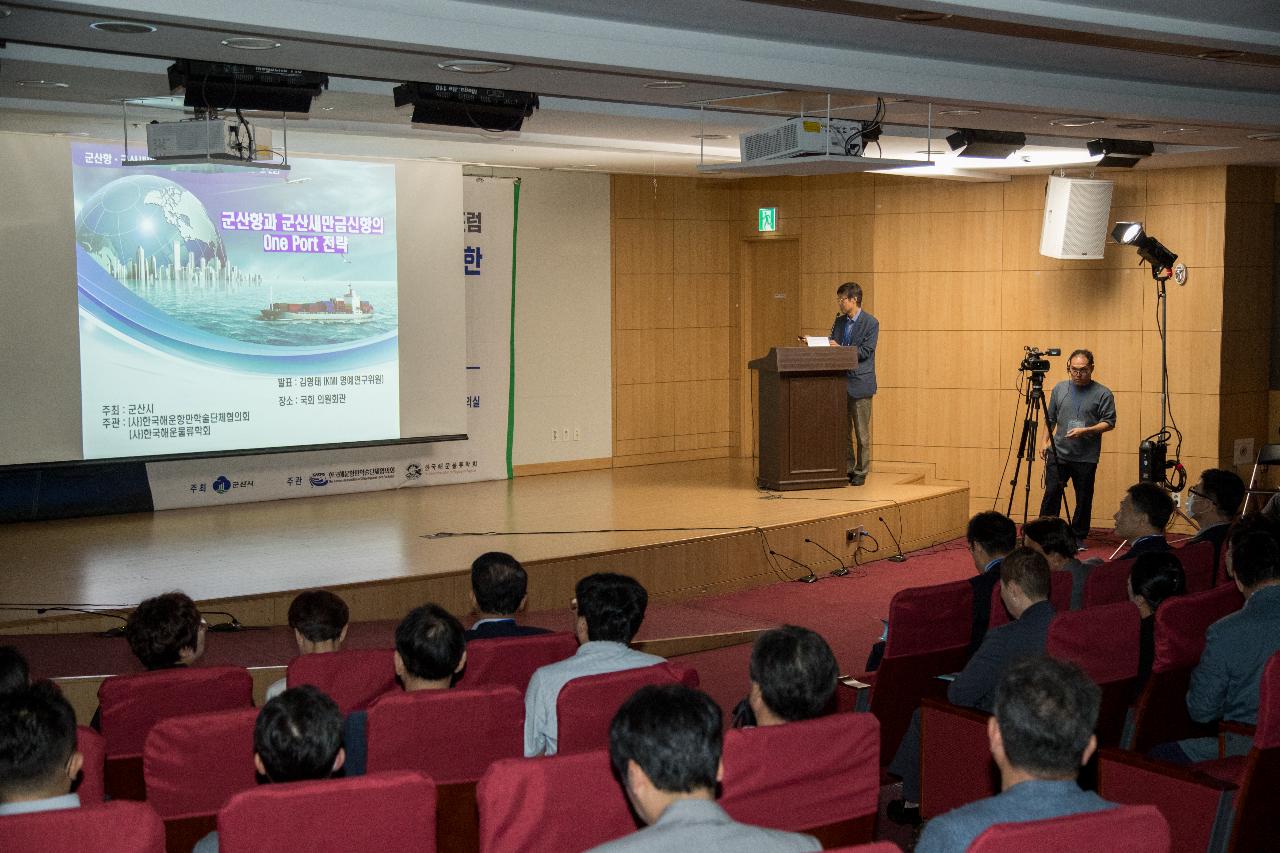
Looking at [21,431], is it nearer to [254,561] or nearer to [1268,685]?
[254,561]

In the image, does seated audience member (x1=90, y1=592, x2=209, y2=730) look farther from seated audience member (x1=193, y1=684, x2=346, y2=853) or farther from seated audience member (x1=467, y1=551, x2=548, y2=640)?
seated audience member (x1=193, y1=684, x2=346, y2=853)

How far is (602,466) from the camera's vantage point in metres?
12.4

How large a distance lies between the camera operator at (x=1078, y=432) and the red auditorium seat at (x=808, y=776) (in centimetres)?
712

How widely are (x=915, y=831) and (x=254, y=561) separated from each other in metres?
4.59

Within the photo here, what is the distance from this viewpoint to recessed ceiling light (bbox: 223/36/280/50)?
550cm

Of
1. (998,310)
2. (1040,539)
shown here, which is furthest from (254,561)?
(998,310)

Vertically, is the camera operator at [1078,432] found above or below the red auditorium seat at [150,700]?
above

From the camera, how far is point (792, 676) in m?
3.21

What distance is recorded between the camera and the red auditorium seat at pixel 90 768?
3133 millimetres

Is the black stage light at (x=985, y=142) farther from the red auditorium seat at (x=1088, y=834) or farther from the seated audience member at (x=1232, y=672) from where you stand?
the red auditorium seat at (x=1088, y=834)

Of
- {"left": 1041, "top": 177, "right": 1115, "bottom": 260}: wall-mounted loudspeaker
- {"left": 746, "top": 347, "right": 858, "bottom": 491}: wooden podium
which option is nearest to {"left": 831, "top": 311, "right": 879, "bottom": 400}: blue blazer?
{"left": 746, "top": 347, "right": 858, "bottom": 491}: wooden podium

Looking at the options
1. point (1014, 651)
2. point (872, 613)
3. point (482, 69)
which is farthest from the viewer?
point (872, 613)

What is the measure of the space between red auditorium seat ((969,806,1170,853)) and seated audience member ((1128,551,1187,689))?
2608 mm

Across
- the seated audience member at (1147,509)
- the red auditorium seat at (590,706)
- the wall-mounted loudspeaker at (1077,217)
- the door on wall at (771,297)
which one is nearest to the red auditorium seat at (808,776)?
the red auditorium seat at (590,706)
